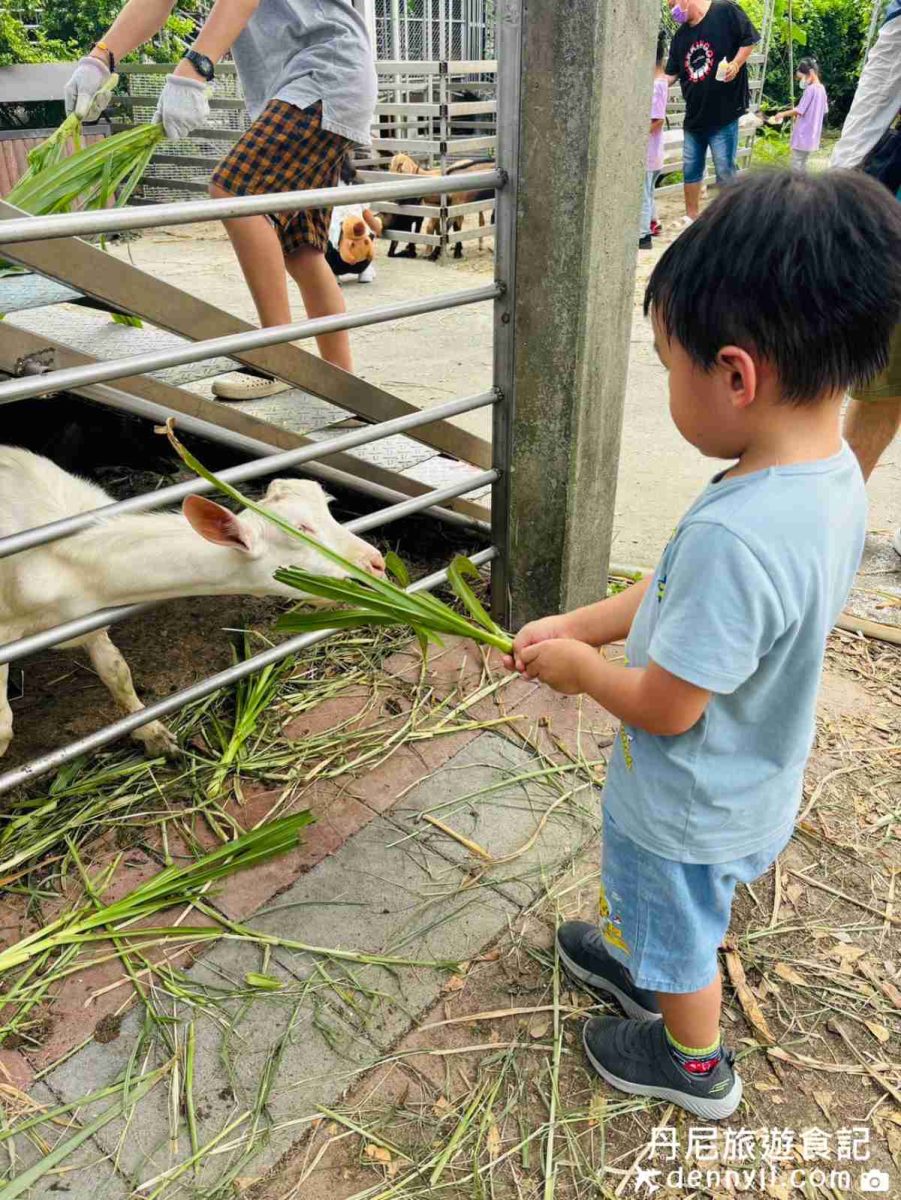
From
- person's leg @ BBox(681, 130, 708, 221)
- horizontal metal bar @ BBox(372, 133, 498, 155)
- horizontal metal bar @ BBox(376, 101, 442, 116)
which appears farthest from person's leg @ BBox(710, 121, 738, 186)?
horizontal metal bar @ BBox(376, 101, 442, 116)

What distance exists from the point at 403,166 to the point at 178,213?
8.89 m

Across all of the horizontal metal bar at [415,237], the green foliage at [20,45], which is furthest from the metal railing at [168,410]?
the green foliage at [20,45]

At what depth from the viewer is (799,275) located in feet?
3.75

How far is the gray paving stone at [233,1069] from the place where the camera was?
170 cm

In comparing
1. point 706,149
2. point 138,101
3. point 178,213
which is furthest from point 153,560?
point 138,101

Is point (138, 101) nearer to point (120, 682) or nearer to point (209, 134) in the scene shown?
point (209, 134)

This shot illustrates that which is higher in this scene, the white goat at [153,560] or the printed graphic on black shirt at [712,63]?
the printed graphic on black shirt at [712,63]

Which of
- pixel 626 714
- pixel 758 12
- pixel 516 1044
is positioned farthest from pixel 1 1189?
pixel 758 12

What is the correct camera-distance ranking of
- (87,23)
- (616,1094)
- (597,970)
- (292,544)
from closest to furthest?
(616,1094) < (597,970) < (292,544) < (87,23)

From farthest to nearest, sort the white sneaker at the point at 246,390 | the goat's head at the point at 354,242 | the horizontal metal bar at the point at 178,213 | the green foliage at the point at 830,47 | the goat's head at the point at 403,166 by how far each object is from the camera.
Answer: the green foliage at the point at 830,47
the goat's head at the point at 403,166
the goat's head at the point at 354,242
the white sneaker at the point at 246,390
the horizontal metal bar at the point at 178,213

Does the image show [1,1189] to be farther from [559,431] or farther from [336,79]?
[336,79]

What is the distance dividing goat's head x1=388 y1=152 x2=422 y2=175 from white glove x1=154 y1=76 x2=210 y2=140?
23.4 ft

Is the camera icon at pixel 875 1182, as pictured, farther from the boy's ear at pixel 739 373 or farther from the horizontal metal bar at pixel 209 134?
the horizontal metal bar at pixel 209 134

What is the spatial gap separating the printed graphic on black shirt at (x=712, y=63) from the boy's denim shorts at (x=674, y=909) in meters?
9.49
